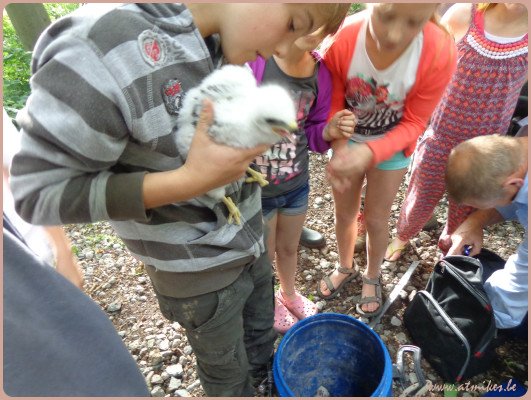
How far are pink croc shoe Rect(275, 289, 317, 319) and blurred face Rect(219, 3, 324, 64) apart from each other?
1.48 meters

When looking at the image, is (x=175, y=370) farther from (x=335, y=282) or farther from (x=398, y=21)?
(x=398, y=21)

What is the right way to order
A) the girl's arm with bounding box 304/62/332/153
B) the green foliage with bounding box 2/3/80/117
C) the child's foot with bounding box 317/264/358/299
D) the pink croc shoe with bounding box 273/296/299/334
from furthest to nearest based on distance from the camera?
the green foliage with bounding box 2/3/80/117, the child's foot with bounding box 317/264/358/299, the pink croc shoe with bounding box 273/296/299/334, the girl's arm with bounding box 304/62/332/153

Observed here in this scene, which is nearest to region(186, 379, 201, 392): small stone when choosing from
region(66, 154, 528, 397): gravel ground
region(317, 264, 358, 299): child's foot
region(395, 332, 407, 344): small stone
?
region(66, 154, 528, 397): gravel ground

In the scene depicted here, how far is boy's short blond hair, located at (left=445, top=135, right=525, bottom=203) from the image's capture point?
1.67 metres

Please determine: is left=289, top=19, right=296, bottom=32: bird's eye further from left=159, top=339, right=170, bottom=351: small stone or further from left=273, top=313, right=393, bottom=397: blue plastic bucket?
left=159, top=339, right=170, bottom=351: small stone

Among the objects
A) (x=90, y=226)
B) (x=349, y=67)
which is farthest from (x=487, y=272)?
(x=90, y=226)

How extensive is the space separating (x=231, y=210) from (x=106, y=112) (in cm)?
46

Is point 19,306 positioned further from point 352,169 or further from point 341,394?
point 341,394

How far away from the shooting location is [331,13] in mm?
1108

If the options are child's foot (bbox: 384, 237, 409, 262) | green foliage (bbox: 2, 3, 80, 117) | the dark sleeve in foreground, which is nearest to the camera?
the dark sleeve in foreground

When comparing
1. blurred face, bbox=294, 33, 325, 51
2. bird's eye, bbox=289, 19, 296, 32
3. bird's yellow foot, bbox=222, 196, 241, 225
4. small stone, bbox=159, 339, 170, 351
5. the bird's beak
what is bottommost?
small stone, bbox=159, 339, 170, 351

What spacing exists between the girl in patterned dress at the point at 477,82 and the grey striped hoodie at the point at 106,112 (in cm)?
133

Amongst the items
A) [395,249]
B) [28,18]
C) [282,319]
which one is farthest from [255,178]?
[28,18]

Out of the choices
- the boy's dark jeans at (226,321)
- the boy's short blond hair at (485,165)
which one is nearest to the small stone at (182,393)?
the boy's dark jeans at (226,321)
